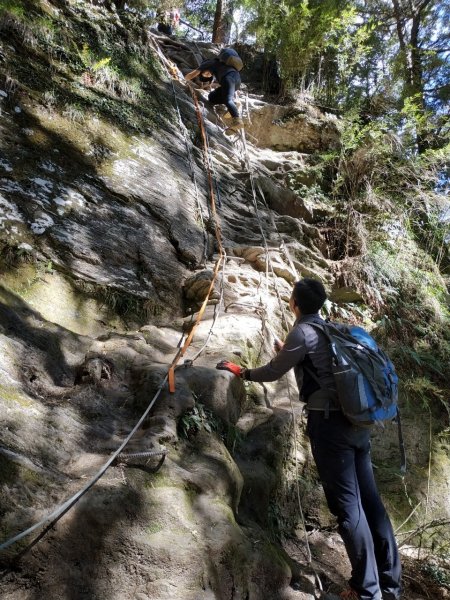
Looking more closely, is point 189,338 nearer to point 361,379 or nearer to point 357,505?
point 361,379

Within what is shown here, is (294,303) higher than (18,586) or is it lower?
higher

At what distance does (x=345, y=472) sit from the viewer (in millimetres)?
2723

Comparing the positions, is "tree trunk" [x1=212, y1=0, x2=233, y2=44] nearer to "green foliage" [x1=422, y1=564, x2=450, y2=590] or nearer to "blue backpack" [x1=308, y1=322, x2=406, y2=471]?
"blue backpack" [x1=308, y1=322, x2=406, y2=471]

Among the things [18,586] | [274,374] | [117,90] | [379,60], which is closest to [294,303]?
[274,374]

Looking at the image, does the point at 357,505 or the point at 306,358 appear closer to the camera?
the point at 357,505

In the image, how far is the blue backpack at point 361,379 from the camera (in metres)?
2.66

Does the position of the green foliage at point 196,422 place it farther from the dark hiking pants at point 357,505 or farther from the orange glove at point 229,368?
the dark hiking pants at point 357,505

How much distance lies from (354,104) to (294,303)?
26.3 ft

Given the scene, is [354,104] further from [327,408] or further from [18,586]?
[18,586]

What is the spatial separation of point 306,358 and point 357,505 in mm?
915

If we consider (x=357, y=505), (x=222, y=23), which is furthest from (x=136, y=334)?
(x=222, y=23)

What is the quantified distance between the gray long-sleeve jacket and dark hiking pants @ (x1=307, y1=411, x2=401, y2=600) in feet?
0.62

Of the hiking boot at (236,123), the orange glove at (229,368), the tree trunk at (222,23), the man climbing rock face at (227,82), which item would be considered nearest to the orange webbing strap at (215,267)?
the orange glove at (229,368)

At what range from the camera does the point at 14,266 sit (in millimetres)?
3818
